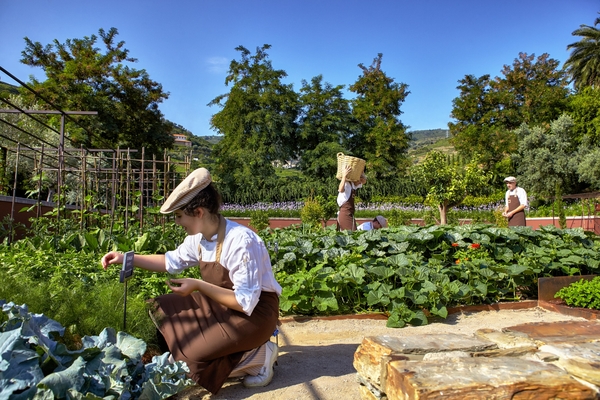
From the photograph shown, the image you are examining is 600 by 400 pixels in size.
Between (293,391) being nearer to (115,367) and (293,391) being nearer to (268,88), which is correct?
(115,367)

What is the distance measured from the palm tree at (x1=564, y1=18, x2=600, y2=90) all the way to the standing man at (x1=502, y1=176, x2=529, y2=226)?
30.9m

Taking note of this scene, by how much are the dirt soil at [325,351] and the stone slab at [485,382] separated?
891 millimetres

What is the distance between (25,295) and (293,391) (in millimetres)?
1636

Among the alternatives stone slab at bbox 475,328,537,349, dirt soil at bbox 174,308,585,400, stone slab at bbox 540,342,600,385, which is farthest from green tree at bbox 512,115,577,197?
stone slab at bbox 540,342,600,385

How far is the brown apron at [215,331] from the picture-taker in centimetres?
260

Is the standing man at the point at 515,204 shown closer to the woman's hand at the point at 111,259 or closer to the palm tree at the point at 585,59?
the woman's hand at the point at 111,259

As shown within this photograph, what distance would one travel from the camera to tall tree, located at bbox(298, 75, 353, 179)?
87.3 feet

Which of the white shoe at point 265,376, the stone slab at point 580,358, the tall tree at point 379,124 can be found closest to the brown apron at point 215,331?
the white shoe at point 265,376

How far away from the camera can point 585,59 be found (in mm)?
34062

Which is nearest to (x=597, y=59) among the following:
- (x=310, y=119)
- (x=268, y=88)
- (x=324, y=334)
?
(x=310, y=119)

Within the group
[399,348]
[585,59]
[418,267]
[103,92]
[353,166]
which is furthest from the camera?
[585,59]

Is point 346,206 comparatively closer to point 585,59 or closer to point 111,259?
point 111,259

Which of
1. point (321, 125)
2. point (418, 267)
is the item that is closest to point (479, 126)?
point (321, 125)

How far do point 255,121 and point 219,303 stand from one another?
24.0m
